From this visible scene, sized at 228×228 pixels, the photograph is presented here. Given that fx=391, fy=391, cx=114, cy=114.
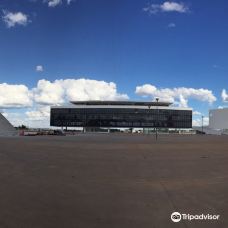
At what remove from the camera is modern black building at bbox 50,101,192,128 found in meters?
191

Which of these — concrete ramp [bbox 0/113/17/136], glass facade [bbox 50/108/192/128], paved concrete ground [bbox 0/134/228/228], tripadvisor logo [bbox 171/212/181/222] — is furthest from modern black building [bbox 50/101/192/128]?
tripadvisor logo [bbox 171/212/181/222]

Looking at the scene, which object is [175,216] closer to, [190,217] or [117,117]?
[190,217]

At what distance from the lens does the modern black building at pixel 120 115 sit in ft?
627

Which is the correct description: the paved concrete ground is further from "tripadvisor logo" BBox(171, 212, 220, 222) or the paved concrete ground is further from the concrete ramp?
the concrete ramp

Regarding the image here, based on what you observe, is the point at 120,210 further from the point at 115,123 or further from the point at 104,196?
the point at 115,123

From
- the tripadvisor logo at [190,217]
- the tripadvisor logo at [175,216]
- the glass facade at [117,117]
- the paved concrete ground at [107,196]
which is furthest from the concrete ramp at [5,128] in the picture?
the glass facade at [117,117]

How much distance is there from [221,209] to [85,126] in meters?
185

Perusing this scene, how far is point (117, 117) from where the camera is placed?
190875 mm

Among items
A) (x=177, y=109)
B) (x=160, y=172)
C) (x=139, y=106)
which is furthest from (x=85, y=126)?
(x=160, y=172)

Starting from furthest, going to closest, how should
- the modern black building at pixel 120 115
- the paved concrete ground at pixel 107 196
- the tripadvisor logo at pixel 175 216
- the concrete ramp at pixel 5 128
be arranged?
the modern black building at pixel 120 115, the concrete ramp at pixel 5 128, the tripadvisor logo at pixel 175 216, the paved concrete ground at pixel 107 196

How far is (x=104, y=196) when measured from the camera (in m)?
10.6

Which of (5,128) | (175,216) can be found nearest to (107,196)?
(175,216)

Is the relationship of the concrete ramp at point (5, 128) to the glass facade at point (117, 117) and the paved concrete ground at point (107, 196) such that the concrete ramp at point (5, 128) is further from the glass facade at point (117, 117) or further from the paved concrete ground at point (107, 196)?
the glass facade at point (117, 117)

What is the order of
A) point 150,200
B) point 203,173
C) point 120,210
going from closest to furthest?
point 120,210 → point 150,200 → point 203,173
